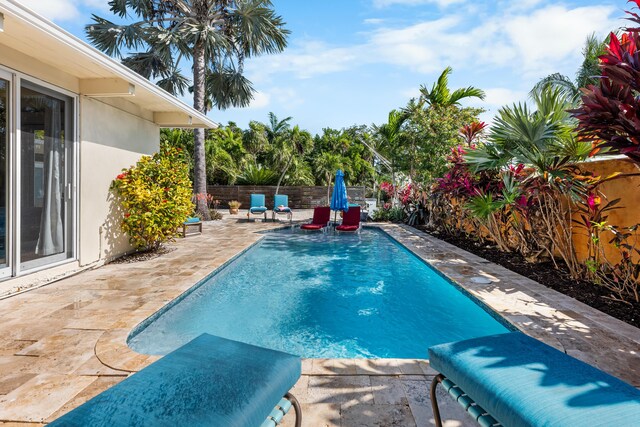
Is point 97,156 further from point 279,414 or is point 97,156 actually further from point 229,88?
point 229,88

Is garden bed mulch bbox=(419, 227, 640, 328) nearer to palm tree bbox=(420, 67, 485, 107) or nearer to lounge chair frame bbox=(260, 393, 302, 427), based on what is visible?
lounge chair frame bbox=(260, 393, 302, 427)

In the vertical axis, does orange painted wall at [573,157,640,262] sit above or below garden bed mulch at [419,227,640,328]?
above

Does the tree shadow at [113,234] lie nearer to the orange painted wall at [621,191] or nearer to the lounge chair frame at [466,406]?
the lounge chair frame at [466,406]

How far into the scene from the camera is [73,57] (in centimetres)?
476

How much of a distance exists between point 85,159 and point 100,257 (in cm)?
170

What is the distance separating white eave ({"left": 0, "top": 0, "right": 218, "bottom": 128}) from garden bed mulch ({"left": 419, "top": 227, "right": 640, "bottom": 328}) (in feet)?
22.1

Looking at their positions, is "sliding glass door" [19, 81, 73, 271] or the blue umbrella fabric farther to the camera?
the blue umbrella fabric

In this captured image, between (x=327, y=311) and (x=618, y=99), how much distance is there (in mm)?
3976

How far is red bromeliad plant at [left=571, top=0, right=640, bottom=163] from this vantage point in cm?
306

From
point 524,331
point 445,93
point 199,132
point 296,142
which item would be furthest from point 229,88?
point 524,331

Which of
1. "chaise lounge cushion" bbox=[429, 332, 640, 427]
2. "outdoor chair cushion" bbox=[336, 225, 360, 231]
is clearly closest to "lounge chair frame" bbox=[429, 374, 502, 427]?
"chaise lounge cushion" bbox=[429, 332, 640, 427]

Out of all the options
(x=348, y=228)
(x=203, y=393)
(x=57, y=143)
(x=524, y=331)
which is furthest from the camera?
(x=348, y=228)

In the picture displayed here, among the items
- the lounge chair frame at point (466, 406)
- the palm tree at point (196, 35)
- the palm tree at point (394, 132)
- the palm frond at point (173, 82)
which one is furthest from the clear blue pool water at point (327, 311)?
the palm frond at point (173, 82)

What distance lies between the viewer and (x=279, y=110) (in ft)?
100.0
